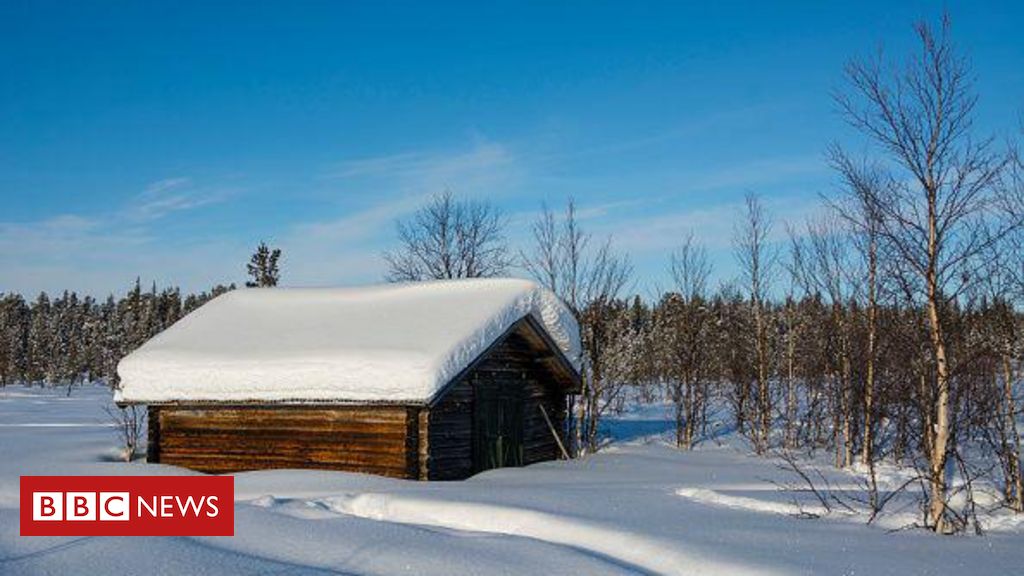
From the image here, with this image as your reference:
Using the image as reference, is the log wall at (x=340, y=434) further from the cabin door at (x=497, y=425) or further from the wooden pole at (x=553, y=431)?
the wooden pole at (x=553, y=431)

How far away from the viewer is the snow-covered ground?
8.32 meters

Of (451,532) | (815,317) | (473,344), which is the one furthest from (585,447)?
(451,532)

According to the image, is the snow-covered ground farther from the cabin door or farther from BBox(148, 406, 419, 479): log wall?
the cabin door

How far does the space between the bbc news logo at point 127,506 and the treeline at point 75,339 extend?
68.0 m

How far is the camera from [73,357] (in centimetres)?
8669

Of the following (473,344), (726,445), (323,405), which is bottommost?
(726,445)

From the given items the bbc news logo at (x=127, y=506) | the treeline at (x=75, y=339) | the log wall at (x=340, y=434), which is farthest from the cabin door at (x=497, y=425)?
the treeline at (x=75, y=339)

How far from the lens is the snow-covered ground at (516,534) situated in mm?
8320

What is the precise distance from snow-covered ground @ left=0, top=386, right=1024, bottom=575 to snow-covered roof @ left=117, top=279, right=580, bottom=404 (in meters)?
1.58

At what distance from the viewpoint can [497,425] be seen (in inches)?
731

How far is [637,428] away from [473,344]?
16496 mm

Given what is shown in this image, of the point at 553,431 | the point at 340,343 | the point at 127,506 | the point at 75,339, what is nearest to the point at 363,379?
the point at 340,343

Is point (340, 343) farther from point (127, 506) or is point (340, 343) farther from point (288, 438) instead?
point (127, 506)

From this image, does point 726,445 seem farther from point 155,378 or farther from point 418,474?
point 155,378
